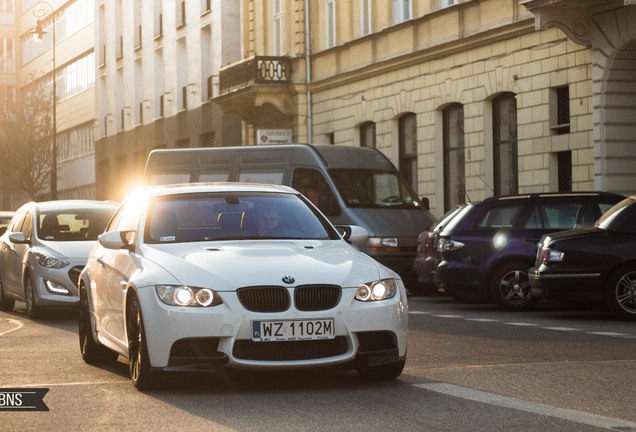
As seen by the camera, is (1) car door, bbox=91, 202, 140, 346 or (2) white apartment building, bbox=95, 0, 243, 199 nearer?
(1) car door, bbox=91, 202, 140, 346

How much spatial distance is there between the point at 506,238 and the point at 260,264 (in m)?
10.9

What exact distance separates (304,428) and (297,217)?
3456mm

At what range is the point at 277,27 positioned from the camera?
45.9 metres

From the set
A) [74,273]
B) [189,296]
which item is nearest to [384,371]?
[189,296]

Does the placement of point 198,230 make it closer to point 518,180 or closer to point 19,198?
point 518,180

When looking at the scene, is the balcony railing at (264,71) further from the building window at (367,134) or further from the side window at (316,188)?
the side window at (316,188)

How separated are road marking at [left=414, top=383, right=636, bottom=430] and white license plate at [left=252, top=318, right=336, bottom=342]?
945 mm

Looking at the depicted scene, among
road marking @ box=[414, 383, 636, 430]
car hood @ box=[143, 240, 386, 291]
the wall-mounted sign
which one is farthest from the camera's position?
the wall-mounted sign

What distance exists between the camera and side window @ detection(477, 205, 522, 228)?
69.2 feet

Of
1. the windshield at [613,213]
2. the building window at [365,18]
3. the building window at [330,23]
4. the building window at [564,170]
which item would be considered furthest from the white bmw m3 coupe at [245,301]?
the building window at [330,23]

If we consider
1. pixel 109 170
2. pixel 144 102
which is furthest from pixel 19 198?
pixel 144 102

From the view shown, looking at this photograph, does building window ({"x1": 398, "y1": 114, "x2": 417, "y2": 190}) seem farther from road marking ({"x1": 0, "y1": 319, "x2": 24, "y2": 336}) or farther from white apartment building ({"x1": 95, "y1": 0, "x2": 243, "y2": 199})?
road marking ({"x1": 0, "y1": 319, "x2": 24, "y2": 336})

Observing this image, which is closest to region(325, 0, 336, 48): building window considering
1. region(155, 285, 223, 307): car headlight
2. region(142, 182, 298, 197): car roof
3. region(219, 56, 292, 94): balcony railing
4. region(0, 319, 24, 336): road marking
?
region(219, 56, 292, 94): balcony railing

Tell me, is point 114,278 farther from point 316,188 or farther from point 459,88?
point 459,88
